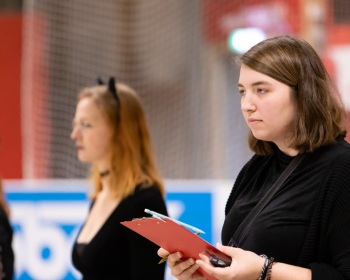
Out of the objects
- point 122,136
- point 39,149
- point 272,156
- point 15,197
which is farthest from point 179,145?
point 272,156

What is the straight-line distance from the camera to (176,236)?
1.93m

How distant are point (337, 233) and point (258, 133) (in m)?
0.31

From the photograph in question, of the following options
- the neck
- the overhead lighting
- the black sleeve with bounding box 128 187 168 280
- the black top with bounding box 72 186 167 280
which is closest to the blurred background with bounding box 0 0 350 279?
the overhead lighting

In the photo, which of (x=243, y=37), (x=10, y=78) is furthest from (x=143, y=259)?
(x=10, y=78)

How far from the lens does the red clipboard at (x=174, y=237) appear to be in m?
1.89

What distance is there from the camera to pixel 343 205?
188 cm

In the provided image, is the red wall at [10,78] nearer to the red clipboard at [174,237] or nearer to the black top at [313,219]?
the red clipboard at [174,237]

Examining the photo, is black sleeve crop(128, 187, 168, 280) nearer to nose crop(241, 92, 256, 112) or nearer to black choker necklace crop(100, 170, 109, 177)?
black choker necklace crop(100, 170, 109, 177)

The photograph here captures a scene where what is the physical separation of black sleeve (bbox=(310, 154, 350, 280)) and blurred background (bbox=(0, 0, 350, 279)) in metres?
4.12

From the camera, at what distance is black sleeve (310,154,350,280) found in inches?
73.0

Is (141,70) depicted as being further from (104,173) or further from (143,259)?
(143,259)

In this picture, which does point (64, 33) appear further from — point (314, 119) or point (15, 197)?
point (314, 119)

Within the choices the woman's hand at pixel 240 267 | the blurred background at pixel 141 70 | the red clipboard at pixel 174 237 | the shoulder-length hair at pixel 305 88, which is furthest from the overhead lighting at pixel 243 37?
the woman's hand at pixel 240 267

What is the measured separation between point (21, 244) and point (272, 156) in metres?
2.84
